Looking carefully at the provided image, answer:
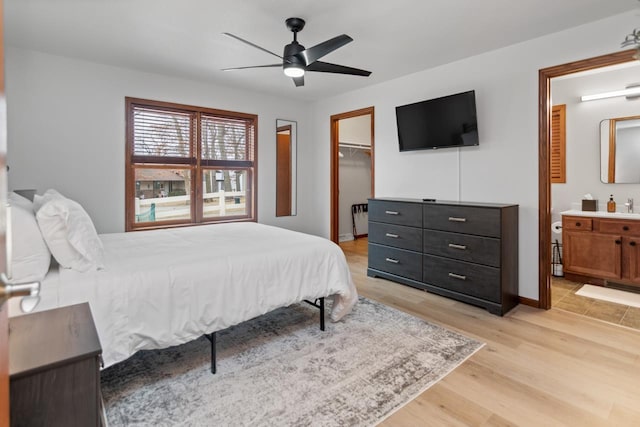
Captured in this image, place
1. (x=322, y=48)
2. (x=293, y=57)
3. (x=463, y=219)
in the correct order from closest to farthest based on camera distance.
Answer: (x=322, y=48), (x=293, y=57), (x=463, y=219)

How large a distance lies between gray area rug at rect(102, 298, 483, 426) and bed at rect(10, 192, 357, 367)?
0.28m

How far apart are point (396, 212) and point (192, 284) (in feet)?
8.38

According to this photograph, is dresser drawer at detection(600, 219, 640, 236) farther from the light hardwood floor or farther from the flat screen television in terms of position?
the flat screen television

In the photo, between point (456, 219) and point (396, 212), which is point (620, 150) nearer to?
point (456, 219)

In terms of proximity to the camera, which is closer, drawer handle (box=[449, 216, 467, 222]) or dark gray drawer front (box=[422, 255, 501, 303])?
dark gray drawer front (box=[422, 255, 501, 303])

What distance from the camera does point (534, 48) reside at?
3.21 m

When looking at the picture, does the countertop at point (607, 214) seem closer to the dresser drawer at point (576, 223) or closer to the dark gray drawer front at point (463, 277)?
the dresser drawer at point (576, 223)

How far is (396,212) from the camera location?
157 inches

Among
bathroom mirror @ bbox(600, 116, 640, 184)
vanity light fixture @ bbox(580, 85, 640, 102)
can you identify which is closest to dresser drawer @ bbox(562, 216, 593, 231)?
bathroom mirror @ bbox(600, 116, 640, 184)

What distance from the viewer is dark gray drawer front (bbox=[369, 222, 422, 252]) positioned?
12.4 feet

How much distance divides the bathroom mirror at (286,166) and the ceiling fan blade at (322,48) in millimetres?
2806

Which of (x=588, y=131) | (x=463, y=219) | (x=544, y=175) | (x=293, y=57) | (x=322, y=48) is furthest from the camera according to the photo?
(x=588, y=131)

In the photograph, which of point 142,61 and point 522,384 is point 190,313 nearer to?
point 522,384

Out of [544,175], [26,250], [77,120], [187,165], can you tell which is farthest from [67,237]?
[544,175]
